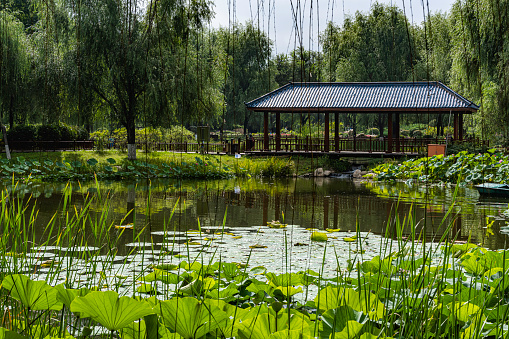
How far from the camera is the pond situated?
106 inches

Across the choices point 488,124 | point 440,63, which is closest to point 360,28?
point 440,63

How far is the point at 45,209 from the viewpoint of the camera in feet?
29.0

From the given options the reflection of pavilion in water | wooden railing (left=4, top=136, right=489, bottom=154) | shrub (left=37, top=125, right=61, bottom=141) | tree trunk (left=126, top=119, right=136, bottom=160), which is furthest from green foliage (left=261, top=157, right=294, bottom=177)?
shrub (left=37, top=125, right=61, bottom=141)

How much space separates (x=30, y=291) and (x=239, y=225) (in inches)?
233

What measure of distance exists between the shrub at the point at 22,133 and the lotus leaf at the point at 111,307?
20566 millimetres

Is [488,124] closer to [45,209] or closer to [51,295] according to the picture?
[45,209]

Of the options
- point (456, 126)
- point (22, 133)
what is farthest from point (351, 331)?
point (22, 133)

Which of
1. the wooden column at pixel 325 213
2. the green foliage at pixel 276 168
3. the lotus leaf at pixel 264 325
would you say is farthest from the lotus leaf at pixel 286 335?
the green foliage at pixel 276 168

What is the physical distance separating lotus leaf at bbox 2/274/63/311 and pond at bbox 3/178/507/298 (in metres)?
0.35

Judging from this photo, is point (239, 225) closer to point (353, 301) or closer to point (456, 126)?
point (353, 301)

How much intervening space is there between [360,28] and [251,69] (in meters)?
10.6

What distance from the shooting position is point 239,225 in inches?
293

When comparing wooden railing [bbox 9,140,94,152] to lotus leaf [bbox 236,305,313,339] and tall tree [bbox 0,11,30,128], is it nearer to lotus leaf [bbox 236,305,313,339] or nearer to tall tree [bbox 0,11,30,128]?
tall tree [bbox 0,11,30,128]

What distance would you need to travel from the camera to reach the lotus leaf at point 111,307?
1301 mm
